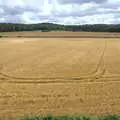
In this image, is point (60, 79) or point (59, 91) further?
point (60, 79)

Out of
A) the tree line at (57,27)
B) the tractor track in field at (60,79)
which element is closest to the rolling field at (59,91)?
the tractor track in field at (60,79)

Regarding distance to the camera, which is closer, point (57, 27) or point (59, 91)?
point (59, 91)

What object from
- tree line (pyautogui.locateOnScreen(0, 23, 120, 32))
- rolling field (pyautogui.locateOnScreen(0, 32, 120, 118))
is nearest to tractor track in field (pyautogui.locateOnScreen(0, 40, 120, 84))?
rolling field (pyautogui.locateOnScreen(0, 32, 120, 118))

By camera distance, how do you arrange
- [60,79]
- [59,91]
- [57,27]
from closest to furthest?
[59,91], [60,79], [57,27]

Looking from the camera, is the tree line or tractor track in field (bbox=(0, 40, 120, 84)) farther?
the tree line

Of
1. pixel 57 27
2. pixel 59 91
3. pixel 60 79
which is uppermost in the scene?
pixel 59 91

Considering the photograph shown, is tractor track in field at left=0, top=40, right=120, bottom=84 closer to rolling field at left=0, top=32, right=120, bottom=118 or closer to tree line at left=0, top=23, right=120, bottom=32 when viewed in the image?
rolling field at left=0, top=32, right=120, bottom=118

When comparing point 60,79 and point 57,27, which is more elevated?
point 60,79

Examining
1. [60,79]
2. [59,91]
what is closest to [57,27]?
[60,79]

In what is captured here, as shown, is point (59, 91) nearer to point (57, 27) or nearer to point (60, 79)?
point (60, 79)

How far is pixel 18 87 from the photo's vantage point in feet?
65.2

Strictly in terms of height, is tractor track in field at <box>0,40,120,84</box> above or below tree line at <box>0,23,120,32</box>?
above

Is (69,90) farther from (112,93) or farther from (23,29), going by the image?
(23,29)

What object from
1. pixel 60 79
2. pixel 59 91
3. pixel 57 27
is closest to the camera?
pixel 59 91
